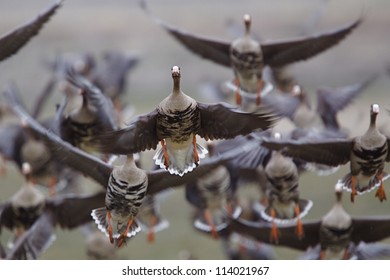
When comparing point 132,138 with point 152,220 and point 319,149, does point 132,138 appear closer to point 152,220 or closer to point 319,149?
point 319,149

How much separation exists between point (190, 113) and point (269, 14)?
4182 mm

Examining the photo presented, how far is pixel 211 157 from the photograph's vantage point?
2502 millimetres

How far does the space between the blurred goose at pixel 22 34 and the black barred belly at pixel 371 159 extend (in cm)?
86

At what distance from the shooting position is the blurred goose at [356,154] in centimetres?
238

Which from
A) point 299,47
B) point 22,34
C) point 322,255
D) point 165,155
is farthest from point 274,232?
point 22,34

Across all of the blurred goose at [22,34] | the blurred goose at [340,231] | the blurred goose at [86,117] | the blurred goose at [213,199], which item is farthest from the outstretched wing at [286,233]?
the blurred goose at [22,34]

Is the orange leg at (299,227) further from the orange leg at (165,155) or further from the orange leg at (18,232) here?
the orange leg at (18,232)

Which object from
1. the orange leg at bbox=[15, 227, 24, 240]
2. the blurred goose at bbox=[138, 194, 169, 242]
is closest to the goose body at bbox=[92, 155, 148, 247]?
the orange leg at bbox=[15, 227, 24, 240]

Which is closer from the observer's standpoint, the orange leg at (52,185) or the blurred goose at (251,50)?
the blurred goose at (251,50)

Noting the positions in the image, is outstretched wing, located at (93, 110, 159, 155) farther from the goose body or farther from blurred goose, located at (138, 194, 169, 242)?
blurred goose, located at (138, 194, 169, 242)

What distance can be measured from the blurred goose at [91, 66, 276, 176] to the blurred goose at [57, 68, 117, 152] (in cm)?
31

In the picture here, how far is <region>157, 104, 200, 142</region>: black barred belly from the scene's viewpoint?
84.0 inches
